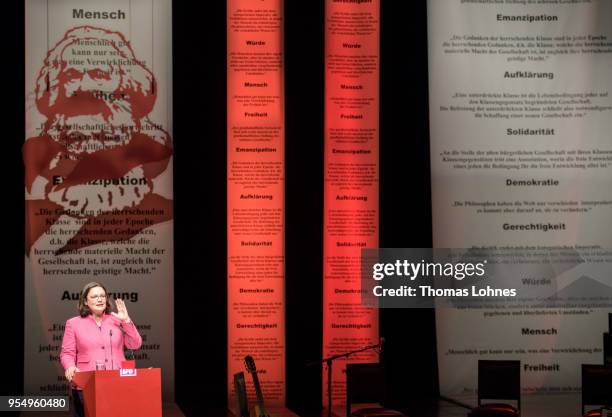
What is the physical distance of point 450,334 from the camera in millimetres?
8453

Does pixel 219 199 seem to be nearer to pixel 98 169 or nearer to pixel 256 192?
pixel 256 192

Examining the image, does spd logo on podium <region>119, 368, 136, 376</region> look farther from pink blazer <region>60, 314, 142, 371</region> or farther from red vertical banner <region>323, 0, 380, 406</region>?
red vertical banner <region>323, 0, 380, 406</region>

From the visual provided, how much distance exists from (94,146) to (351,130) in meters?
2.34

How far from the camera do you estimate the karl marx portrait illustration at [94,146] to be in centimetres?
797

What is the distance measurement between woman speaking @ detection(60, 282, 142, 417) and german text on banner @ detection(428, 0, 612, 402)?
395 cm

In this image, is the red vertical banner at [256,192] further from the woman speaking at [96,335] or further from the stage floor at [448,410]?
the woman speaking at [96,335]

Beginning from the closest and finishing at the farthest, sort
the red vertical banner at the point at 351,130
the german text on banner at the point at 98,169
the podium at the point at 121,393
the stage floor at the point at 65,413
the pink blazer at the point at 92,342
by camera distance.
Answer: the podium at the point at 121,393 < the pink blazer at the point at 92,342 < the stage floor at the point at 65,413 < the german text on banner at the point at 98,169 < the red vertical banner at the point at 351,130

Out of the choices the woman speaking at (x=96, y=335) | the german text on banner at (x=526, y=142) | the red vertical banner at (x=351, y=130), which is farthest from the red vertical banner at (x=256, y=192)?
the woman speaking at (x=96, y=335)

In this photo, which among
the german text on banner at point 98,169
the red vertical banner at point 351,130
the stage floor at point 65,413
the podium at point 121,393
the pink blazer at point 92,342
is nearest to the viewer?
the podium at point 121,393

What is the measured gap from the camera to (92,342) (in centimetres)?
525

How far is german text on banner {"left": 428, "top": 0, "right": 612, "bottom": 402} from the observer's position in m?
8.51

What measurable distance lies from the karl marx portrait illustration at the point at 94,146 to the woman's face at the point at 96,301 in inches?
110
